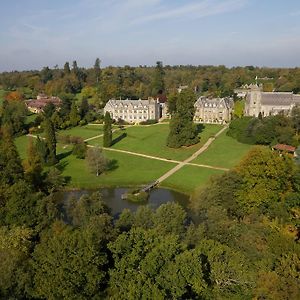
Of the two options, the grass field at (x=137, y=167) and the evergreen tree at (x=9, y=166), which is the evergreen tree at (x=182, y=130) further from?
the evergreen tree at (x=9, y=166)

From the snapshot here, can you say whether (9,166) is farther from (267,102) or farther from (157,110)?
(267,102)

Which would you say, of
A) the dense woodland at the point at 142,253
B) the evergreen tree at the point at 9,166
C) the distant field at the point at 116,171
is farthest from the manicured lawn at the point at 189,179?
the evergreen tree at the point at 9,166

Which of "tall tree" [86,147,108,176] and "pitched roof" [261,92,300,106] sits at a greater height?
"pitched roof" [261,92,300,106]

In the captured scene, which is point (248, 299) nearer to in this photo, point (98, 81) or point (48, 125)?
point (48, 125)

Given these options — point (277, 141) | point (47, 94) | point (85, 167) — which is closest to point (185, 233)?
point (85, 167)


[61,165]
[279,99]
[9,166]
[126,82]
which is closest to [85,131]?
[61,165]

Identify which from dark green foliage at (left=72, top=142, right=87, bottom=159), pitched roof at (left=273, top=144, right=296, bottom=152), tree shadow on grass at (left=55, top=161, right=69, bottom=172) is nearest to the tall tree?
tree shadow on grass at (left=55, top=161, right=69, bottom=172)

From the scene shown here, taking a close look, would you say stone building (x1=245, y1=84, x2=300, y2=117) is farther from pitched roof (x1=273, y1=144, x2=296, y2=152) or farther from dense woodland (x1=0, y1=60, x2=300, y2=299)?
dense woodland (x1=0, y1=60, x2=300, y2=299)
